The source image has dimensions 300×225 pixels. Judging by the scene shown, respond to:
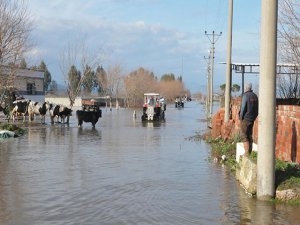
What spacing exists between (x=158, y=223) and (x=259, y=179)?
2.42 metres

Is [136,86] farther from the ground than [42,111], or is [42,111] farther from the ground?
[136,86]

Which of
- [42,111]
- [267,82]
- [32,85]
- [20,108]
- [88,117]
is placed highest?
[32,85]

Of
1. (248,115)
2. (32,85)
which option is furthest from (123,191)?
(32,85)

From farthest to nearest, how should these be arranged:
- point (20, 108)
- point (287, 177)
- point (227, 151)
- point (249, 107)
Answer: point (20, 108)
point (227, 151)
point (249, 107)
point (287, 177)

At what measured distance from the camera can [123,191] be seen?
10758 mm

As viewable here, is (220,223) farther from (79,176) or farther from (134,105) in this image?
(134,105)

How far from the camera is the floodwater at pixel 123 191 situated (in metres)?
8.45

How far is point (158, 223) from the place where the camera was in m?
8.10

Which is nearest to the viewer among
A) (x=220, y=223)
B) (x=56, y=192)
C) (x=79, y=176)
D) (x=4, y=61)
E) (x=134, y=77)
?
(x=220, y=223)

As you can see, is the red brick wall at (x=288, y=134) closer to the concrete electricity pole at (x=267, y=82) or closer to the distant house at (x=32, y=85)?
the concrete electricity pole at (x=267, y=82)

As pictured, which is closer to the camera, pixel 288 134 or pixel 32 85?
pixel 288 134

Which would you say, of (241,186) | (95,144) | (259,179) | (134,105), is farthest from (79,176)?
(134,105)

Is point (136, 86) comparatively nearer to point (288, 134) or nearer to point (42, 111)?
point (42, 111)

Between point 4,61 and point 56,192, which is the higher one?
point 4,61
